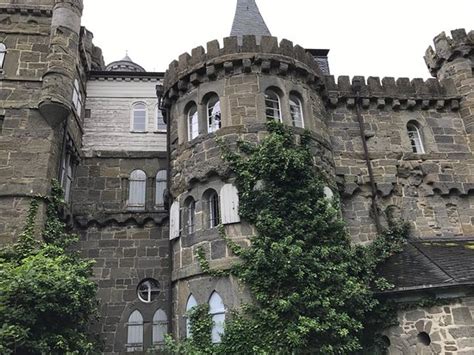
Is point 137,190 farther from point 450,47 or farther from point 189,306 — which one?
point 450,47

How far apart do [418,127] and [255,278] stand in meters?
9.77

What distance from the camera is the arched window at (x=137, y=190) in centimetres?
1659

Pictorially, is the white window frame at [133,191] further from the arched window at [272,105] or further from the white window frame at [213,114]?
the arched window at [272,105]

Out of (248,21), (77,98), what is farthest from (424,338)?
(77,98)

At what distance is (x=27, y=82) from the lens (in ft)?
49.2

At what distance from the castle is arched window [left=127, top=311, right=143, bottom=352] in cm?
4

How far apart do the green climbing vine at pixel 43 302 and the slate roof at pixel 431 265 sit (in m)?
8.16

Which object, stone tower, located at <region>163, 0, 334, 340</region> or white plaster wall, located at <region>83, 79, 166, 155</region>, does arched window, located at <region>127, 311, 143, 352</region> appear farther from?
white plaster wall, located at <region>83, 79, 166, 155</region>

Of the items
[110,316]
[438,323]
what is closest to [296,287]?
[438,323]

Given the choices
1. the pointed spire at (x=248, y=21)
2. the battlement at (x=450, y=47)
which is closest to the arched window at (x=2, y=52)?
the pointed spire at (x=248, y=21)

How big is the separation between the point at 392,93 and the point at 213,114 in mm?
7358

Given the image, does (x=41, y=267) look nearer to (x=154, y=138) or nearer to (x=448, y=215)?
(x=154, y=138)

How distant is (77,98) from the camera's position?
17.3 m

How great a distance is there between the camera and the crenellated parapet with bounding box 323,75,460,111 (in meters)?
16.3
